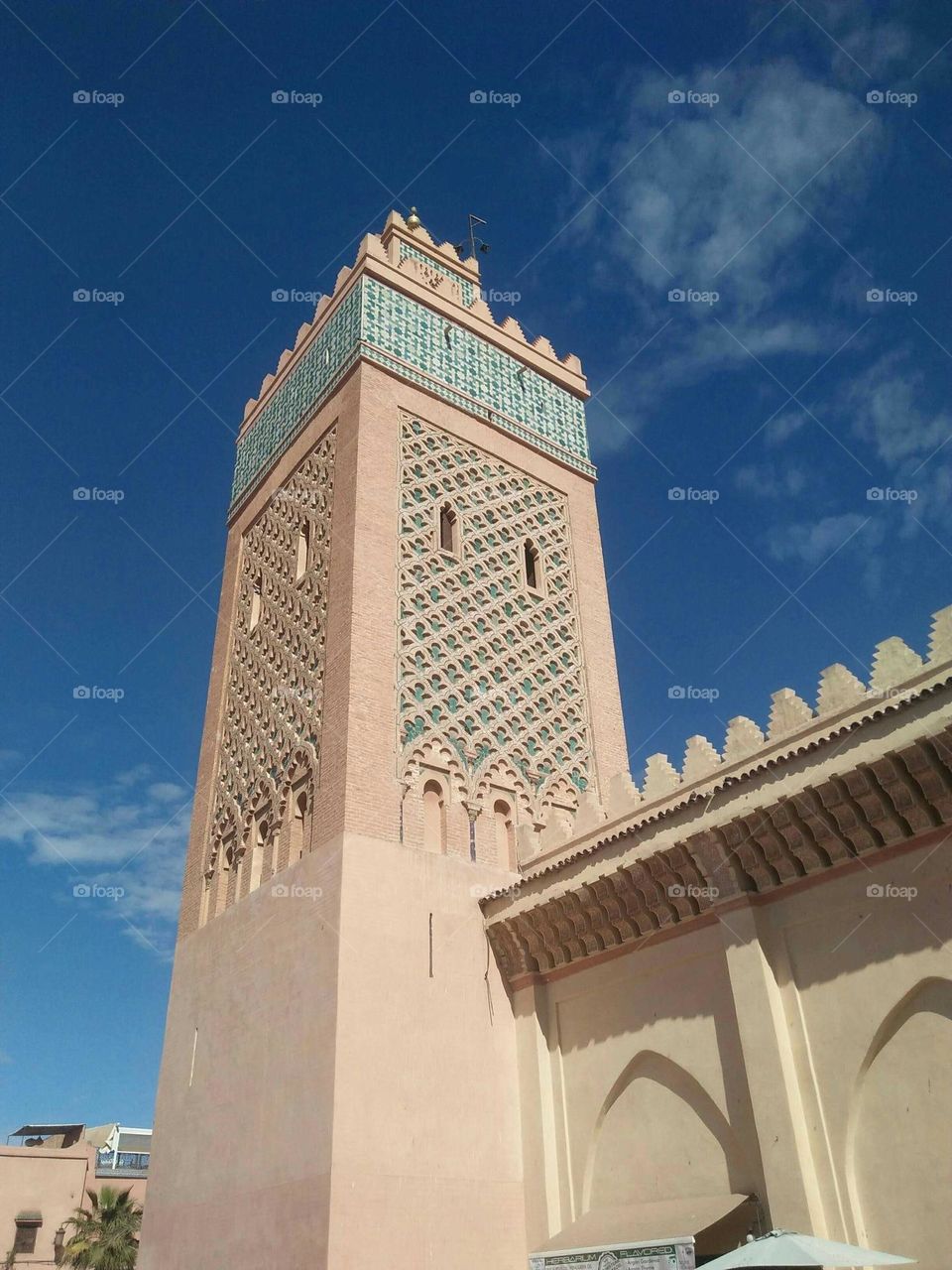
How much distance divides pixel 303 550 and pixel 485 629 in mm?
1713

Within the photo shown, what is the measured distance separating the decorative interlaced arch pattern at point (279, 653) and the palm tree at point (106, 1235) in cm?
814

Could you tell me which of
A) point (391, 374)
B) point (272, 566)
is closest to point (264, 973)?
point (272, 566)

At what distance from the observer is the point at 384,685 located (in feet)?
23.6

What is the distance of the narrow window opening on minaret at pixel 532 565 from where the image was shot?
8.85 metres

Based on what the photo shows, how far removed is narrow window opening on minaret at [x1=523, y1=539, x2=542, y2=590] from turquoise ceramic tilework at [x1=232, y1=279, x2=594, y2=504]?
1123 mm

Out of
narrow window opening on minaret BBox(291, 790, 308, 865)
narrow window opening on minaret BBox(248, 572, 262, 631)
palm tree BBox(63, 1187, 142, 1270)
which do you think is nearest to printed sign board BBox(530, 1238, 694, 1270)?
narrow window opening on minaret BBox(291, 790, 308, 865)

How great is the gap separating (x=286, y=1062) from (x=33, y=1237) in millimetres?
11248

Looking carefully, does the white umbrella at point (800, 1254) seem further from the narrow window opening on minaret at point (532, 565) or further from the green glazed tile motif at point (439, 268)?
the green glazed tile motif at point (439, 268)

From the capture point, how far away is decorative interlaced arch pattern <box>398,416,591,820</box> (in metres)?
7.48

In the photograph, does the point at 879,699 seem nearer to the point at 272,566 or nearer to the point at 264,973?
the point at 264,973

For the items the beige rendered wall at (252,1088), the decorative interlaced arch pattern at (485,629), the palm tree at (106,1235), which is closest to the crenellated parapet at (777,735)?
the decorative interlaced arch pattern at (485,629)

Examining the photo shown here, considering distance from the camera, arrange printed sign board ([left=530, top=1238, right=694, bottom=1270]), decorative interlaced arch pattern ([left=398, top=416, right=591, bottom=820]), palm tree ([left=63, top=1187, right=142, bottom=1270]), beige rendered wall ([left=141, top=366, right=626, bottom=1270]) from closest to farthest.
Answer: printed sign board ([left=530, top=1238, right=694, bottom=1270]), beige rendered wall ([left=141, top=366, right=626, bottom=1270]), decorative interlaced arch pattern ([left=398, top=416, right=591, bottom=820]), palm tree ([left=63, top=1187, right=142, bottom=1270])

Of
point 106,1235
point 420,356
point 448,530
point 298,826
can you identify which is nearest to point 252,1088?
point 298,826

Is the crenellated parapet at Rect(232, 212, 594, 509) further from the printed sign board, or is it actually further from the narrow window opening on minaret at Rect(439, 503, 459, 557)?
the printed sign board
